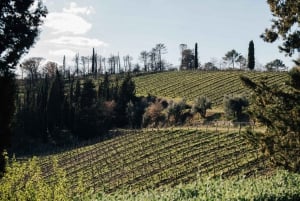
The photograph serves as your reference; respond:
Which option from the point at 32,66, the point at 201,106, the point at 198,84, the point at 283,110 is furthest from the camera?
the point at 32,66

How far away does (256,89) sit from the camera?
17328mm

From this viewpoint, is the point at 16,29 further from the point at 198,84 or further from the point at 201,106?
the point at 198,84

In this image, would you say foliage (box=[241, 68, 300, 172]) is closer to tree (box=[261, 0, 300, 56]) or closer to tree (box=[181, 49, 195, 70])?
tree (box=[261, 0, 300, 56])

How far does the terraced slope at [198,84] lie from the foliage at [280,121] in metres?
70.6

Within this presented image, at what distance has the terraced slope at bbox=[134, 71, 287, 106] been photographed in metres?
95.0

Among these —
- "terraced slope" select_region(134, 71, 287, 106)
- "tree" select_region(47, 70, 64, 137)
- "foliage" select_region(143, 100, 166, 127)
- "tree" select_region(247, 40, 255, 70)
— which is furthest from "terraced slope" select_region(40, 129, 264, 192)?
"tree" select_region(247, 40, 255, 70)

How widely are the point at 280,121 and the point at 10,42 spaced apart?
10.1 metres

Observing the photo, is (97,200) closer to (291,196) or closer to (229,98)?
(291,196)

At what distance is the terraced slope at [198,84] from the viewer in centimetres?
9500

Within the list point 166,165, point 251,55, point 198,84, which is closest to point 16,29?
point 166,165

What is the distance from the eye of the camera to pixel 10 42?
39.1ft

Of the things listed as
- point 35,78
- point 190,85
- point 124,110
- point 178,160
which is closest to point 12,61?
point 178,160

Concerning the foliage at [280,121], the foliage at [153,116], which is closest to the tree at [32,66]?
the foliage at [153,116]

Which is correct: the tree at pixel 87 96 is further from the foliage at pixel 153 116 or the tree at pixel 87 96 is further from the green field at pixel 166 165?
the foliage at pixel 153 116
